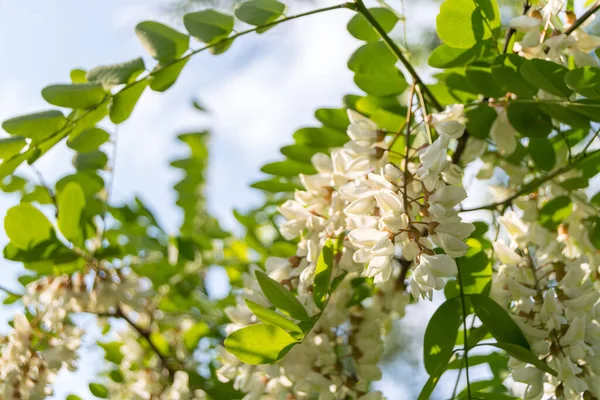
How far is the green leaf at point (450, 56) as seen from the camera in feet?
2.50

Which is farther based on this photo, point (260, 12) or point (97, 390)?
point (97, 390)

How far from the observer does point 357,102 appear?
903mm

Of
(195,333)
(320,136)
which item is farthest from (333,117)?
(195,333)

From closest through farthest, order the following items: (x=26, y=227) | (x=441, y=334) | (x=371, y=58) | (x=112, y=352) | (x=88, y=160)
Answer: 1. (x=441, y=334)
2. (x=371, y=58)
3. (x=26, y=227)
4. (x=88, y=160)
5. (x=112, y=352)

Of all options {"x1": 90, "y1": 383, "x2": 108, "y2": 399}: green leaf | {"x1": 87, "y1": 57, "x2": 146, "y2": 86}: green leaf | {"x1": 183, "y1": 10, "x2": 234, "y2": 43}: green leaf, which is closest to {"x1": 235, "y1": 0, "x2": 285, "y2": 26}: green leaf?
{"x1": 183, "y1": 10, "x2": 234, "y2": 43}: green leaf

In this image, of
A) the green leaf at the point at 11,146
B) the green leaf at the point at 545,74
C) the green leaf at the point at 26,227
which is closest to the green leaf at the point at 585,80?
the green leaf at the point at 545,74

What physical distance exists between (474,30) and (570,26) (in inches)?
4.1

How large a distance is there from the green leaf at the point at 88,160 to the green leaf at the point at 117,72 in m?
0.36

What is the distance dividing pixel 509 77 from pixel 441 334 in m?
0.28

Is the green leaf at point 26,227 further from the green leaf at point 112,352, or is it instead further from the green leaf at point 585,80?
the green leaf at point 585,80

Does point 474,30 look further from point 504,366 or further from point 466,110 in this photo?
point 504,366

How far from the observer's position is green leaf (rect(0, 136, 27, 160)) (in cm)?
73

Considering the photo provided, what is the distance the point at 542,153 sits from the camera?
89 centimetres

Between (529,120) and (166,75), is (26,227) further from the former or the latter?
(529,120)
